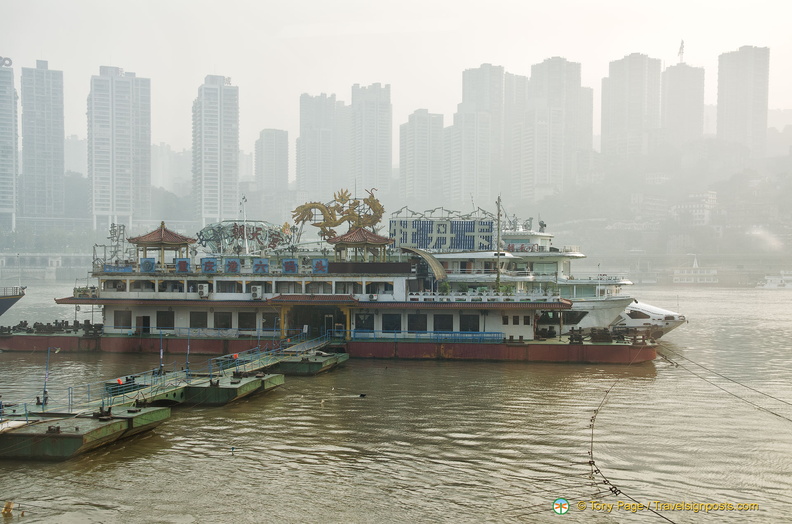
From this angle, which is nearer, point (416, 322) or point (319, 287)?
point (416, 322)

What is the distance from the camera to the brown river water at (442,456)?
18.5 meters

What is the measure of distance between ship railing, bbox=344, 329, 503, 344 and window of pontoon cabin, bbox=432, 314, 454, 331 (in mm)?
539

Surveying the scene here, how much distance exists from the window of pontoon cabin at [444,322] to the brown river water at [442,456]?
6.88m

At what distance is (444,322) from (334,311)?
7.15m

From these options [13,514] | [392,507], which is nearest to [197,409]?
[13,514]

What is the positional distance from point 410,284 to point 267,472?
27.6 m

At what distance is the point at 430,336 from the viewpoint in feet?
145

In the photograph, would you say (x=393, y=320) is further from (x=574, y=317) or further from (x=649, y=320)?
(x=649, y=320)

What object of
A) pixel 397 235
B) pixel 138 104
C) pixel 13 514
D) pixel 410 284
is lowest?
pixel 13 514

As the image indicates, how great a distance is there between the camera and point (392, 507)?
1855 cm

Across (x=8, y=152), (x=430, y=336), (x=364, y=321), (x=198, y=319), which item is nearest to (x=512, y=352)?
(x=430, y=336)

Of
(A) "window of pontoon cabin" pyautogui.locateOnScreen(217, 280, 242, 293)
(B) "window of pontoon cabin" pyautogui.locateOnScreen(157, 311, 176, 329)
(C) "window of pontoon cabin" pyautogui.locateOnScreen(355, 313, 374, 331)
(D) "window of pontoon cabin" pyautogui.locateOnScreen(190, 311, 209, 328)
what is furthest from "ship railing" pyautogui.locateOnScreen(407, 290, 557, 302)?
(B) "window of pontoon cabin" pyautogui.locateOnScreen(157, 311, 176, 329)

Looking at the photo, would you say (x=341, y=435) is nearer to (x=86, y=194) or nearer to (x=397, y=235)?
(x=397, y=235)

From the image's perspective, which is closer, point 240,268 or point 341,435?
point 341,435
